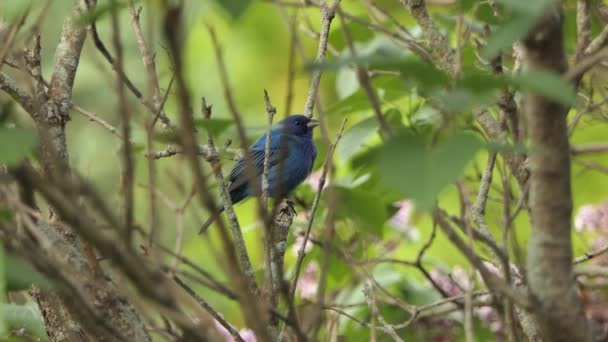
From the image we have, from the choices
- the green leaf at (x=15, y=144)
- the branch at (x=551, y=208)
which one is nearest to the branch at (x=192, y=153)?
the green leaf at (x=15, y=144)

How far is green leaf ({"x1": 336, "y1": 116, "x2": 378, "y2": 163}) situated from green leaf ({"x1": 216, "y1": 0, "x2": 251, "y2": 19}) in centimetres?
169

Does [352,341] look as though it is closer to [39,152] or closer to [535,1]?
[39,152]

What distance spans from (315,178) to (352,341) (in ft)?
2.66

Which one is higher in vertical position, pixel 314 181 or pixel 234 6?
pixel 314 181

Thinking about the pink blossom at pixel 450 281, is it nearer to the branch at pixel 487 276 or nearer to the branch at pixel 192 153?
the branch at pixel 487 276

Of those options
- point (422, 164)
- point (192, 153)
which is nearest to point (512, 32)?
point (422, 164)

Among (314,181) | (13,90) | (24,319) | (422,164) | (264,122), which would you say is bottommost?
(422,164)

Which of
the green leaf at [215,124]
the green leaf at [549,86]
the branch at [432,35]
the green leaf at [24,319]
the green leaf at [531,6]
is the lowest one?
the green leaf at [549,86]

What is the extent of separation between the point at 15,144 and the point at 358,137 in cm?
180

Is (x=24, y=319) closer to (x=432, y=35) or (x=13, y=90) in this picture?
(x=13, y=90)

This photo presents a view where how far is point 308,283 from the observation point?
365 cm

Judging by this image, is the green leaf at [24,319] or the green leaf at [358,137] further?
the green leaf at [358,137]

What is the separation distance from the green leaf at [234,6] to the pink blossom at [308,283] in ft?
8.72

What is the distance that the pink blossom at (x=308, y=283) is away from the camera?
360 centimetres
